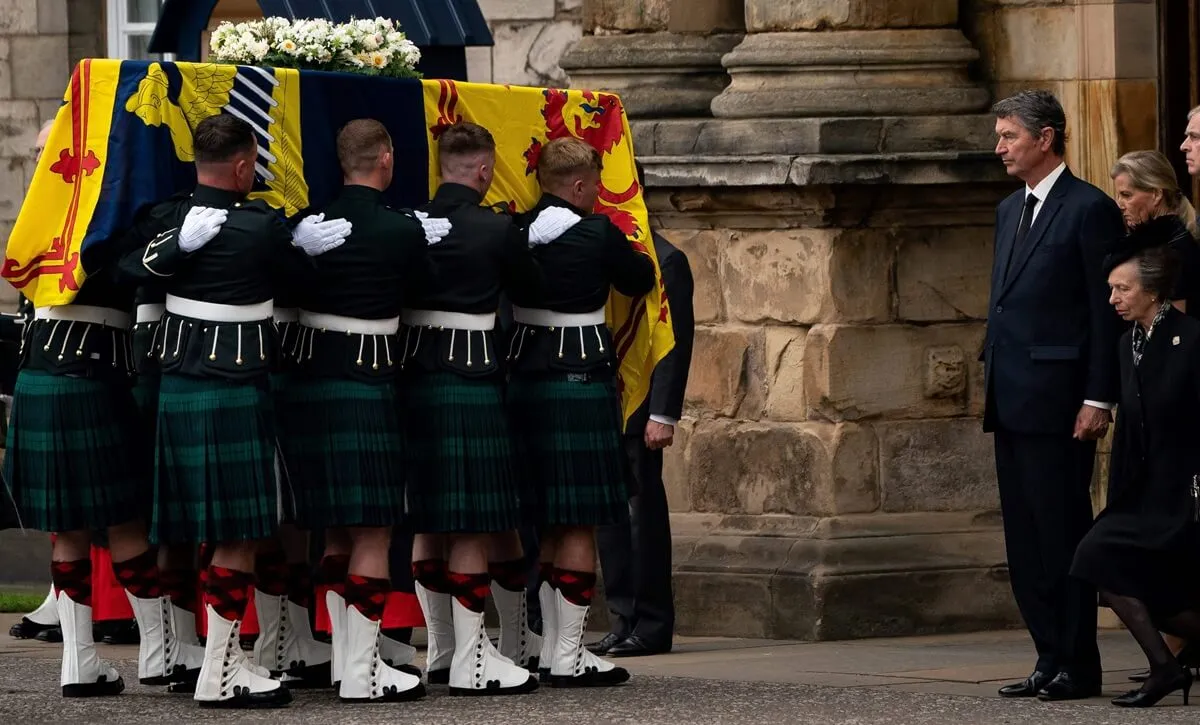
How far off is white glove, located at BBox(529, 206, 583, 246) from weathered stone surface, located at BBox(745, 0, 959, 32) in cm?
200

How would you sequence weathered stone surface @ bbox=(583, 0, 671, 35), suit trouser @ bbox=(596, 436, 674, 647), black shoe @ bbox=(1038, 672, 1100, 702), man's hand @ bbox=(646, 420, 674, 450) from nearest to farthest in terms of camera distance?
1. black shoe @ bbox=(1038, 672, 1100, 702)
2. man's hand @ bbox=(646, 420, 674, 450)
3. suit trouser @ bbox=(596, 436, 674, 647)
4. weathered stone surface @ bbox=(583, 0, 671, 35)

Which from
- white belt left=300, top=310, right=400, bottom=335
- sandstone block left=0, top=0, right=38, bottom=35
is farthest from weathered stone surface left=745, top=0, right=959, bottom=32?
sandstone block left=0, top=0, right=38, bottom=35

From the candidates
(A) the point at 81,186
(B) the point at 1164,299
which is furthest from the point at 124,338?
(B) the point at 1164,299

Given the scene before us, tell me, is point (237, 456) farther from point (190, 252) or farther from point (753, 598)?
point (753, 598)

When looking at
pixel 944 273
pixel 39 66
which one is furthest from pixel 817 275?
pixel 39 66

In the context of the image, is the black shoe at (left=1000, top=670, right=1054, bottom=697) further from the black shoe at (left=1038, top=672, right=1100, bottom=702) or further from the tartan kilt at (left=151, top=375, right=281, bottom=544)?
the tartan kilt at (left=151, top=375, right=281, bottom=544)

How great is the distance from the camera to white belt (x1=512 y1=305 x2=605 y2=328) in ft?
29.6

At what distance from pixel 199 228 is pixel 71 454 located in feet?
3.00

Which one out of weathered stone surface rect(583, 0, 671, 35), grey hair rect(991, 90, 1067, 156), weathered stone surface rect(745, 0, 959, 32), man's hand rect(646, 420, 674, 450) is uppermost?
weathered stone surface rect(583, 0, 671, 35)

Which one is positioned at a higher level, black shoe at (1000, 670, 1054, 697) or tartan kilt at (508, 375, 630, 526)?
tartan kilt at (508, 375, 630, 526)

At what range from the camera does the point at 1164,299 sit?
8.55m

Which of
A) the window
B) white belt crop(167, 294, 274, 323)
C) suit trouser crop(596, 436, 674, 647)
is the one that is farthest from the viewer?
the window

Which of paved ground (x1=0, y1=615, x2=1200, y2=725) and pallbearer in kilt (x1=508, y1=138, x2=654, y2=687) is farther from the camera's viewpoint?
pallbearer in kilt (x1=508, y1=138, x2=654, y2=687)

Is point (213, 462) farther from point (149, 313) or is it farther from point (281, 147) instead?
point (281, 147)
